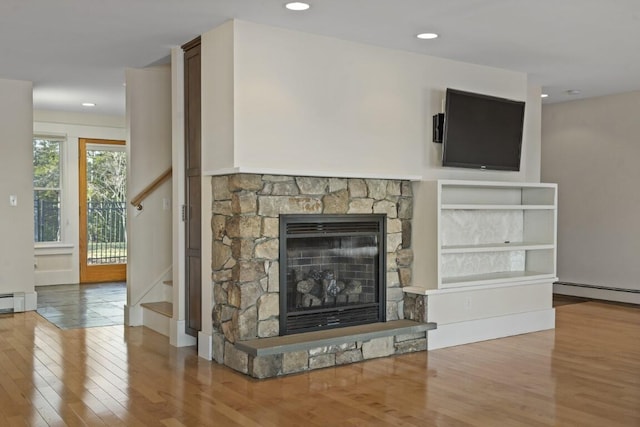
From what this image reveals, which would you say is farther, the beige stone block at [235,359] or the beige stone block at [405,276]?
the beige stone block at [405,276]

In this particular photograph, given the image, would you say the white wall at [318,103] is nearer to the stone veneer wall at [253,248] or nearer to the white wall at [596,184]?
the stone veneer wall at [253,248]

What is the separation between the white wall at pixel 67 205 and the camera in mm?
8711

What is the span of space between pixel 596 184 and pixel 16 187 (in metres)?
6.58

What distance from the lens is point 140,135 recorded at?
19.5 feet

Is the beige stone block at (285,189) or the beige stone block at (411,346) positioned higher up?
the beige stone block at (285,189)

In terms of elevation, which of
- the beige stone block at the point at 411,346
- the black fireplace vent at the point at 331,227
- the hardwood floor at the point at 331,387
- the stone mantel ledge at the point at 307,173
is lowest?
the hardwood floor at the point at 331,387

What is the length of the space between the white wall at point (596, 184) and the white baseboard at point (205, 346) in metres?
5.03

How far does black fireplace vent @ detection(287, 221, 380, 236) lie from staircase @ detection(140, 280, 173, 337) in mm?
1540

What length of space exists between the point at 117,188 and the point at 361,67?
565 cm

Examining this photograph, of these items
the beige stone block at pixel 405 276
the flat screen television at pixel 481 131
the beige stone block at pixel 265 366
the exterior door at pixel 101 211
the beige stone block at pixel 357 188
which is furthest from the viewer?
the exterior door at pixel 101 211

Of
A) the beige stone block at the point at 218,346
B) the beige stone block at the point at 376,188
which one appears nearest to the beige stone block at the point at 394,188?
the beige stone block at the point at 376,188

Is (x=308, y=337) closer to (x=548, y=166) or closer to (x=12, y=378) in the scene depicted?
(x=12, y=378)

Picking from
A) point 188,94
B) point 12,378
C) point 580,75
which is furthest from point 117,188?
point 580,75

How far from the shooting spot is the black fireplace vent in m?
4.50
